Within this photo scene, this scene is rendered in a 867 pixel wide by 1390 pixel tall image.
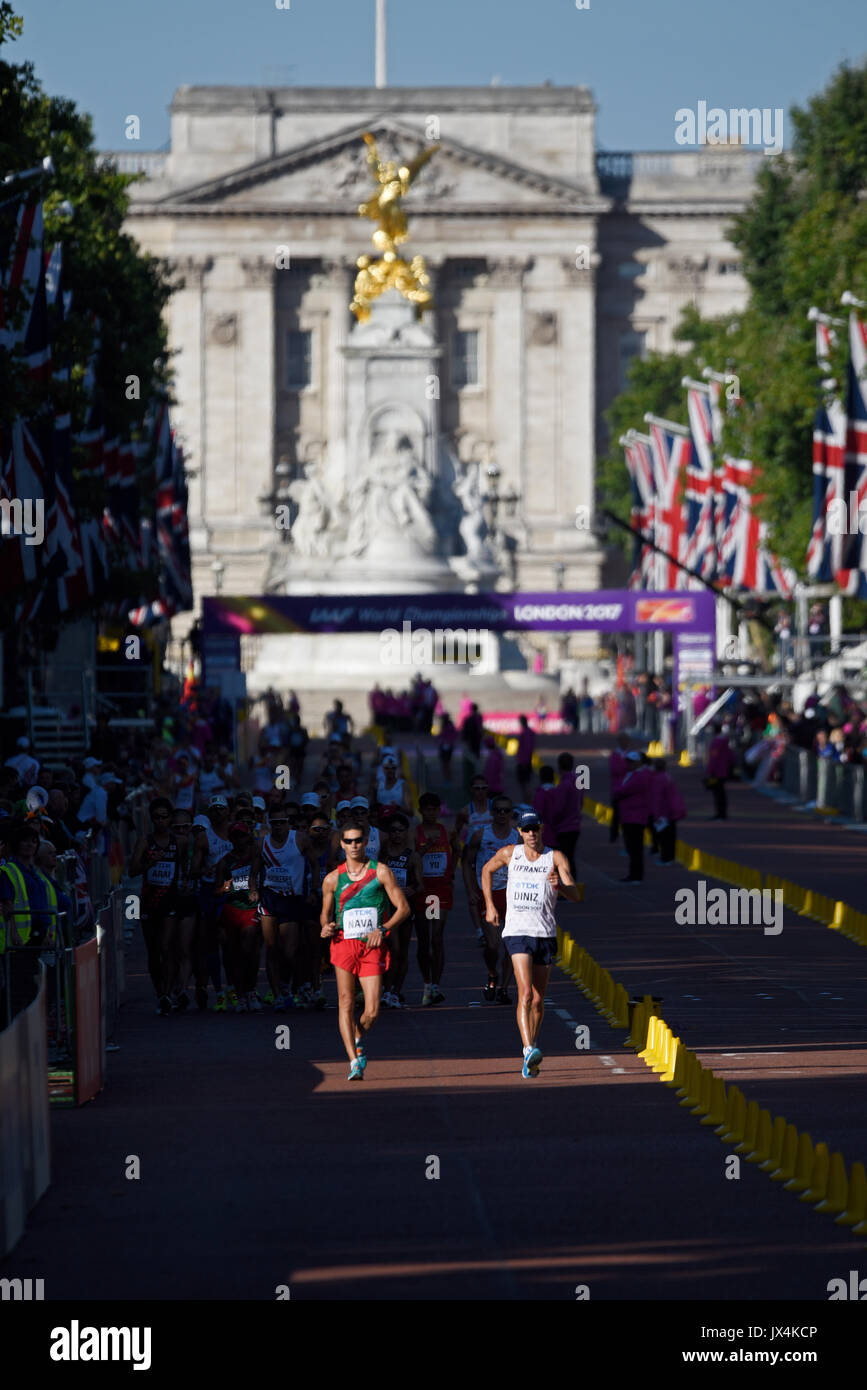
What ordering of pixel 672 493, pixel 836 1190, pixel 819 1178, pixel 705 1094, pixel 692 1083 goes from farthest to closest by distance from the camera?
pixel 672 493 < pixel 692 1083 < pixel 705 1094 < pixel 819 1178 < pixel 836 1190

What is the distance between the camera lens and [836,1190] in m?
13.4

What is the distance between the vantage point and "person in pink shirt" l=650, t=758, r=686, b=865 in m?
33.6

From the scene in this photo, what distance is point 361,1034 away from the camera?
1888 centimetres

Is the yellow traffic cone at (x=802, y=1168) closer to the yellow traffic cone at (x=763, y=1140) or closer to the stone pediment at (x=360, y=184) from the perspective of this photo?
the yellow traffic cone at (x=763, y=1140)

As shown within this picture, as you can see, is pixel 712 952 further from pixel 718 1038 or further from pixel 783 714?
pixel 783 714

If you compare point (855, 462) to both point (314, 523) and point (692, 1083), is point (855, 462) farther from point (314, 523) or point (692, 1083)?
point (314, 523)

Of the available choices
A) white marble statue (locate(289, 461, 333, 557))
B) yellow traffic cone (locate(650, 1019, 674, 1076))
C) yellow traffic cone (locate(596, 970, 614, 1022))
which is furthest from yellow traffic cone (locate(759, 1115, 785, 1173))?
white marble statue (locate(289, 461, 333, 557))

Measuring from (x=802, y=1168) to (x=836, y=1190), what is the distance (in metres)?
0.71

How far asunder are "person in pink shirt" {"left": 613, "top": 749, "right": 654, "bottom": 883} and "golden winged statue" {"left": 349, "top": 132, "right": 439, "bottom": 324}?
50.2 meters

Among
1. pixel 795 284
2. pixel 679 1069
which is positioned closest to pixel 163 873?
pixel 679 1069

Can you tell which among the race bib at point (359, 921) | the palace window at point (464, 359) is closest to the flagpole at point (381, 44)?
the palace window at point (464, 359)

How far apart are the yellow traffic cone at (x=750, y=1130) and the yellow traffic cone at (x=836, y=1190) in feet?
5.44

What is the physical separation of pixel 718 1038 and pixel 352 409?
6452cm

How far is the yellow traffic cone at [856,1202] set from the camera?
513 inches
